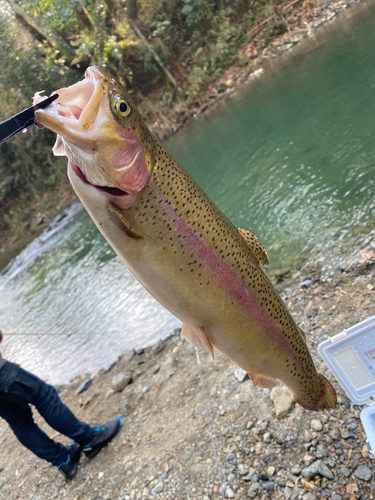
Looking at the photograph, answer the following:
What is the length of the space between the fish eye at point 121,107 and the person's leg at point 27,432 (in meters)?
3.36

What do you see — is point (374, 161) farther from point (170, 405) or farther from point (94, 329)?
point (94, 329)

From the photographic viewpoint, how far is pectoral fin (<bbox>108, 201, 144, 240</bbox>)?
181cm

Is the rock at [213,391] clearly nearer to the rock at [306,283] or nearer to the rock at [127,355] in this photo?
the rock at [306,283]

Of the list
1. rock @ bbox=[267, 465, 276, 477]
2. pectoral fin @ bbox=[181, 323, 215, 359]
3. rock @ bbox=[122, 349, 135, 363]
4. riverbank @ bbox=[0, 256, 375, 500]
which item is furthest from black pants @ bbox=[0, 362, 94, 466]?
pectoral fin @ bbox=[181, 323, 215, 359]

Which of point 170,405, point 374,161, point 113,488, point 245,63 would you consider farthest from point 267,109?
point 113,488

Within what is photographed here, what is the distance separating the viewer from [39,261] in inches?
663

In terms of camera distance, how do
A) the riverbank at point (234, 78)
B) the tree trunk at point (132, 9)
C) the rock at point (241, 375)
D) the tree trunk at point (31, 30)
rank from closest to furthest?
the rock at point (241, 375) → the riverbank at point (234, 78) → the tree trunk at point (31, 30) → the tree trunk at point (132, 9)

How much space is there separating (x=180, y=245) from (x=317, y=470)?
6.94 feet

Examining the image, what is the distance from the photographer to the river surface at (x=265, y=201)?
657 centimetres

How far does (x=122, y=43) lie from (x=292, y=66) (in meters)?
12.9

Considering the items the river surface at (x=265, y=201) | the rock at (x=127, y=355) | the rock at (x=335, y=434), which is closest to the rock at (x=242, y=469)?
the rock at (x=335, y=434)

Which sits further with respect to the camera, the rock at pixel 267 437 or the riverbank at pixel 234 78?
the riverbank at pixel 234 78

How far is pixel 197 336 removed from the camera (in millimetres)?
2283

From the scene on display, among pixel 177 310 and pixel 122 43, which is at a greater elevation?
pixel 122 43
